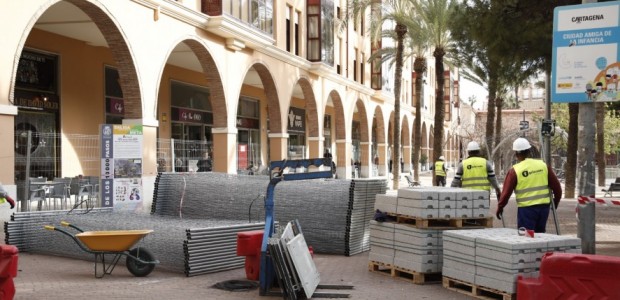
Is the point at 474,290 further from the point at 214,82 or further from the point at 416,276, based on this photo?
the point at 214,82

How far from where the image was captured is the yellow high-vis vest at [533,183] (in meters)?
8.30

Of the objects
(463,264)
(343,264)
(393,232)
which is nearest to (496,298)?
(463,264)

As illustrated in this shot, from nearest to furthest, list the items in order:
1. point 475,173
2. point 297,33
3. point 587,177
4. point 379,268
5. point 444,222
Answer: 1. point 444,222
2. point 587,177
3. point 379,268
4. point 475,173
5. point 297,33

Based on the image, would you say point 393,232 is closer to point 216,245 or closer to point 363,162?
point 216,245

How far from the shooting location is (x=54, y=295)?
7629 millimetres

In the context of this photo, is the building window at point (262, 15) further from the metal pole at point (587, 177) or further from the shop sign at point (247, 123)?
the metal pole at point (587, 177)

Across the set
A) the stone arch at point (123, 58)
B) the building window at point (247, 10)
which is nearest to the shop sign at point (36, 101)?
the stone arch at point (123, 58)

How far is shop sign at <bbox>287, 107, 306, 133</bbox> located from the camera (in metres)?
35.5

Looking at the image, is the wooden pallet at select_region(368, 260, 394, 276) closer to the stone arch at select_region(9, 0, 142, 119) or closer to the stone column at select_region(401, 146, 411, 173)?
the stone arch at select_region(9, 0, 142, 119)

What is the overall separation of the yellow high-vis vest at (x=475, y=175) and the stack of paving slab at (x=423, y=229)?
1220mm

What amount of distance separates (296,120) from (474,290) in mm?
29870

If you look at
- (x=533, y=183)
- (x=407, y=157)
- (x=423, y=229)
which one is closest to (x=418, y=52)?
(x=407, y=157)

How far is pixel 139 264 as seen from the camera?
8.89 metres

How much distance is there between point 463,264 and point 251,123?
2552cm
